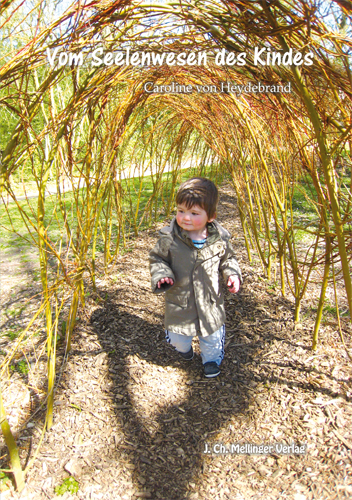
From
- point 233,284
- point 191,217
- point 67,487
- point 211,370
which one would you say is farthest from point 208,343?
point 67,487

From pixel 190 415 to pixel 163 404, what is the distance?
0.16 m

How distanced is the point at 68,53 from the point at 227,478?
1.91 meters

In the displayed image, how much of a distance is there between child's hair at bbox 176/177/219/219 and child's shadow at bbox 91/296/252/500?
992 millimetres

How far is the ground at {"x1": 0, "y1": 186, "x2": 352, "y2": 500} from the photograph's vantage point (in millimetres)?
1562

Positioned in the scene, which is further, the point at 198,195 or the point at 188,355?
the point at 188,355

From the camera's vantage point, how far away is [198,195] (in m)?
1.83

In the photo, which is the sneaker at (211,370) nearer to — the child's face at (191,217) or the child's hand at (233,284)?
the child's hand at (233,284)

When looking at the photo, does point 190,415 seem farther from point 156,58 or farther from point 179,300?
point 156,58

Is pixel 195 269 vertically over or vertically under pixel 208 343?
over

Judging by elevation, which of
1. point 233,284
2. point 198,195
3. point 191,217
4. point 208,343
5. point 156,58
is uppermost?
point 156,58

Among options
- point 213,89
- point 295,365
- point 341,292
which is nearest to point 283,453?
point 295,365

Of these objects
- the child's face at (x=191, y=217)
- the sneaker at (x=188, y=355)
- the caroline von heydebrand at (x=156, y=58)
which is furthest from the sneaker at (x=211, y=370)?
the caroline von heydebrand at (x=156, y=58)

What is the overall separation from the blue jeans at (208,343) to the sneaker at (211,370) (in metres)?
0.02

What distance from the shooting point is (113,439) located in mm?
1766
